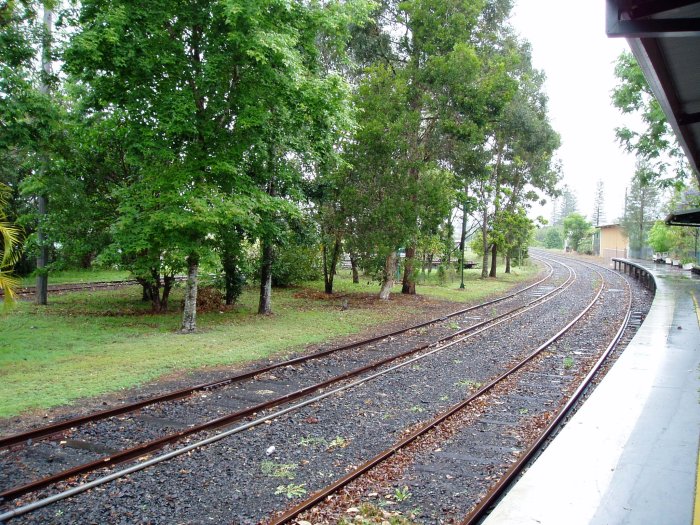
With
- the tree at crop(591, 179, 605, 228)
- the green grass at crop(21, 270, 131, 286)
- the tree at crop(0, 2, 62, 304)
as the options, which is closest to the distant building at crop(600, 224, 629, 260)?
the tree at crop(591, 179, 605, 228)

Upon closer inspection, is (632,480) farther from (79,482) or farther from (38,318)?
(38,318)

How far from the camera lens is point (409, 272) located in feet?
82.2

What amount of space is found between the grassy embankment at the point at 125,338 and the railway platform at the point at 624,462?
6.91 metres

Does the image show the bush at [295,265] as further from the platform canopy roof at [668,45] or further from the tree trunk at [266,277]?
the platform canopy roof at [668,45]

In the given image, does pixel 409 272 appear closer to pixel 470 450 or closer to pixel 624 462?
pixel 470 450

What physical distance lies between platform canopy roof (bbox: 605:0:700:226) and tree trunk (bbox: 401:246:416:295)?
16.6 metres

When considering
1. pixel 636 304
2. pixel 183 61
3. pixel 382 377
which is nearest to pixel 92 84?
pixel 183 61

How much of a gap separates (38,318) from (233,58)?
9519 millimetres

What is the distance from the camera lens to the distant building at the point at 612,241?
73.1 meters

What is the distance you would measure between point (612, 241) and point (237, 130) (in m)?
75.7

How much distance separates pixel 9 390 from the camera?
28.0 feet

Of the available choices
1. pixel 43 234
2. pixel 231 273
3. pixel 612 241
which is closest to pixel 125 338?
pixel 231 273

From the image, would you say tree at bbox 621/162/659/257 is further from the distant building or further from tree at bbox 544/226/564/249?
tree at bbox 544/226/564/249

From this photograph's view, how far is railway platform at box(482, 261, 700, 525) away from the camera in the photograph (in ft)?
14.8
